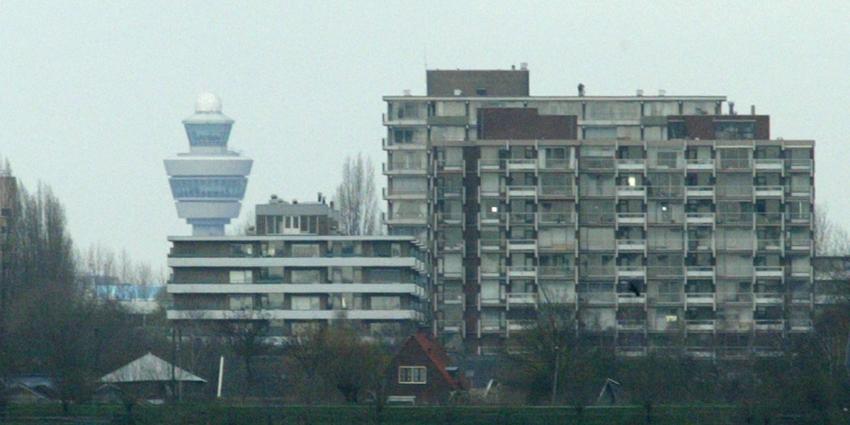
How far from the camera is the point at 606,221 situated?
469 feet

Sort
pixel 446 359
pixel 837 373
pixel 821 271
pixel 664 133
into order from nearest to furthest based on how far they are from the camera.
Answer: pixel 837 373
pixel 446 359
pixel 821 271
pixel 664 133

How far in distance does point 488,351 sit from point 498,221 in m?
8.59

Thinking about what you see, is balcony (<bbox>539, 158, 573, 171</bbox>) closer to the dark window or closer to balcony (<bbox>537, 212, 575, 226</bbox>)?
balcony (<bbox>537, 212, 575, 226</bbox>)

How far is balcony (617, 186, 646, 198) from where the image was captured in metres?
142

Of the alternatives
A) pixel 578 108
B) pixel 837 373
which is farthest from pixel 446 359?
pixel 578 108

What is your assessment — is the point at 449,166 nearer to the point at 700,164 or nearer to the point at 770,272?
the point at 700,164

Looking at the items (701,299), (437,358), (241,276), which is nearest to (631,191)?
(701,299)

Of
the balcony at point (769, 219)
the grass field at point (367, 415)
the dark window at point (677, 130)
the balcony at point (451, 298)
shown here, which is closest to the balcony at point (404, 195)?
the balcony at point (451, 298)

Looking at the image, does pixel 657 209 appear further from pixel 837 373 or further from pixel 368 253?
pixel 837 373

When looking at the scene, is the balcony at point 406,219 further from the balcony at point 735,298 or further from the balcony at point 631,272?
the balcony at point 735,298

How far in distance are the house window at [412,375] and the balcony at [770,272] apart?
137 ft

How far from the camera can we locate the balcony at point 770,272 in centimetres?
14188

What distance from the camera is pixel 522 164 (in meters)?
141

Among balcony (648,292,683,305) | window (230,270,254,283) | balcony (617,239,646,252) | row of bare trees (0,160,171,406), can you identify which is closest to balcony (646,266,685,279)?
balcony (648,292,683,305)
